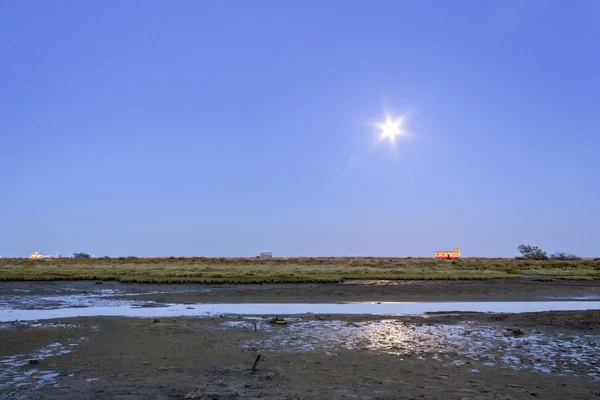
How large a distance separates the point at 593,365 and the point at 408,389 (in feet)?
18.7

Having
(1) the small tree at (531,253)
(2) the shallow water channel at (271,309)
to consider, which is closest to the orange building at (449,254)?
(1) the small tree at (531,253)

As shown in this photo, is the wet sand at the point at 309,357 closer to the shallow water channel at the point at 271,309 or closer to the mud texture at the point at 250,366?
the mud texture at the point at 250,366

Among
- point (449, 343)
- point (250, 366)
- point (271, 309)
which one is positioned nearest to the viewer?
point (250, 366)

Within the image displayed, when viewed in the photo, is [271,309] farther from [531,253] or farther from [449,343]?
[531,253]

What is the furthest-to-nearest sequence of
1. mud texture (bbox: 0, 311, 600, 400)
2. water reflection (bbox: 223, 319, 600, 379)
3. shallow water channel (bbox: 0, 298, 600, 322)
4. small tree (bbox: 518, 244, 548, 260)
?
small tree (bbox: 518, 244, 548, 260) < shallow water channel (bbox: 0, 298, 600, 322) < water reflection (bbox: 223, 319, 600, 379) < mud texture (bbox: 0, 311, 600, 400)

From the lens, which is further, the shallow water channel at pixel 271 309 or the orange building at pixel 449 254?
the orange building at pixel 449 254

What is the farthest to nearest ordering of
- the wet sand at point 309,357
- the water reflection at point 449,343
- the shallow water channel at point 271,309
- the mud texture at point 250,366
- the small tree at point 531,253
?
the small tree at point 531,253 → the shallow water channel at point 271,309 → the water reflection at point 449,343 → the wet sand at point 309,357 → the mud texture at point 250,366

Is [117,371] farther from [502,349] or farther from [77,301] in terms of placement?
[77,301]

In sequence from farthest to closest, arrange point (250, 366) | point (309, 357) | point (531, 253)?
point (531, 253) → point (309, 357) → point (250, 366)

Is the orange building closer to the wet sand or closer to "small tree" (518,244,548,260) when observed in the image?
"small tree" (518,244,548,260)

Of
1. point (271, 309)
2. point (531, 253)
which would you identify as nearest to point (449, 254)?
point (531, 253)

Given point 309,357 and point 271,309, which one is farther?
point 271,309

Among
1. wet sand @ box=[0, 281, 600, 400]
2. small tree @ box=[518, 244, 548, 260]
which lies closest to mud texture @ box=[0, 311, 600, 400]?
wet sand @ box=[0, 281, 600, 400]

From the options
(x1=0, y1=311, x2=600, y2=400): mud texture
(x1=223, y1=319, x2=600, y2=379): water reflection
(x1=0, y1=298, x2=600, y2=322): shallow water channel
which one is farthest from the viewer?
(x1=0, y1=298, x2=600, y2=322): shallow water channel
